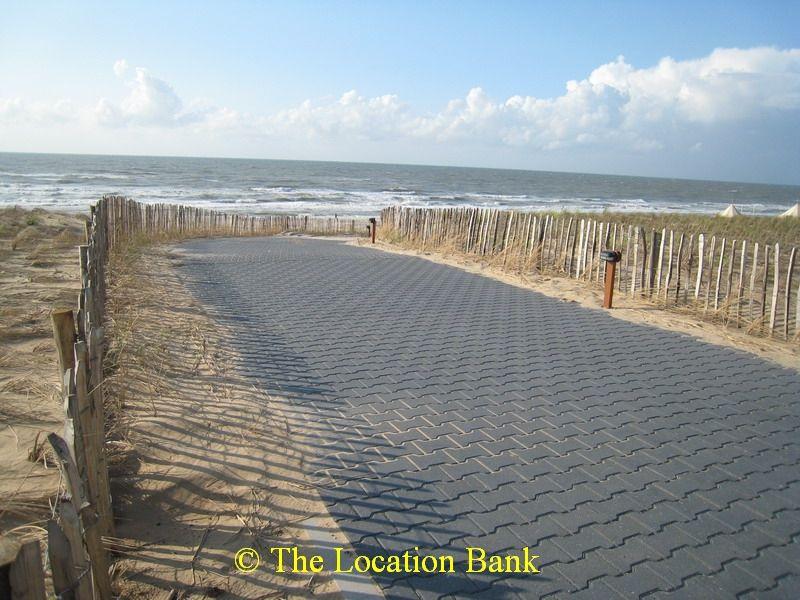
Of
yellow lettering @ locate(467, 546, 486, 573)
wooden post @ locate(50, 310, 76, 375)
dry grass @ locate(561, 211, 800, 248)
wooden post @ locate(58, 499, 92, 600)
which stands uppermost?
dry grass @ locate(561, 211, 800, 248)

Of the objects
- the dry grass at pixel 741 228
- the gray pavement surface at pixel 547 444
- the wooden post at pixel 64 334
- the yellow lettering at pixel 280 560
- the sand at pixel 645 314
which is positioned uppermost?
the dry grass at pixel 741 228

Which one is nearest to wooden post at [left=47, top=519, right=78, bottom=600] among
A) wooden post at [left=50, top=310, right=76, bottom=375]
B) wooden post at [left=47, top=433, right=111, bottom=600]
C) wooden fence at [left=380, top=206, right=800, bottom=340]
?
wooden post at [left=47, top=433, right=111, bottom=600]

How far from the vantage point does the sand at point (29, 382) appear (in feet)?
10.6

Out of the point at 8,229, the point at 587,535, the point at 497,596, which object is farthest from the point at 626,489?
the point at 8,229

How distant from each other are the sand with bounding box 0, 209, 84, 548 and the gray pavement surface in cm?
156

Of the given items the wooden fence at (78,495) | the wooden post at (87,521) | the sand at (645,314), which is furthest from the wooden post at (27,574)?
the sand at (645,314)

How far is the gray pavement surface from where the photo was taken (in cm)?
286

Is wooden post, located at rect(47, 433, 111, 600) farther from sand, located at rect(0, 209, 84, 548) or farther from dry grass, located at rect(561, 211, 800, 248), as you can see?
dry grass, located at rect(561, 211, 800, 248)

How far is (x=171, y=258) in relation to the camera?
1286 cm

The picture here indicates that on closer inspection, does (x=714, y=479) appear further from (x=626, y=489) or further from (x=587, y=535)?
(x=587, y=535)

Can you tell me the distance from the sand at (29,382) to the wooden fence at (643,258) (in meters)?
7.54

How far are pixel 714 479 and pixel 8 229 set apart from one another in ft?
56.3

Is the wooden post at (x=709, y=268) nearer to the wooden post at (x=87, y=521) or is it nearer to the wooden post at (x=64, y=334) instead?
the wooden post at (x=64, y=334)

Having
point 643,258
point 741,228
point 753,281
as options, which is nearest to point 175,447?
point 753,281
